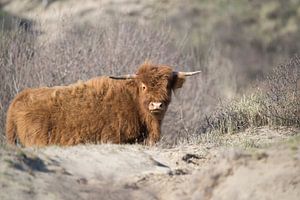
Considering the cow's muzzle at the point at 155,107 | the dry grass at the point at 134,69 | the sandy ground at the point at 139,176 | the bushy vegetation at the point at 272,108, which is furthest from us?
the dry grass at the point at 134,69

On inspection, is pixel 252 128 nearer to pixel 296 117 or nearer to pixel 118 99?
pixel 296 117

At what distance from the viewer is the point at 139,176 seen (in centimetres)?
952

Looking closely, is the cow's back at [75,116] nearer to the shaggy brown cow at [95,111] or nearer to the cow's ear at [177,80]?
the shaggy brown cow at [95,111]

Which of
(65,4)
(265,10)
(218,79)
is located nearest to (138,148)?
(218,79)

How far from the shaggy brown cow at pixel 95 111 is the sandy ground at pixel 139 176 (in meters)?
2.23

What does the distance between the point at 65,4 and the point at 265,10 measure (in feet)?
47.5

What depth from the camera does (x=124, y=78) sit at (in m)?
13.1

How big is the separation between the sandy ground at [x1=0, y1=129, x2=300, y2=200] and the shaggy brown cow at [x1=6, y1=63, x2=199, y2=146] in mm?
2229

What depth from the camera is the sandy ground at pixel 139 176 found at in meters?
8.48

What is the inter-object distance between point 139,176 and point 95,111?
3.31 meters

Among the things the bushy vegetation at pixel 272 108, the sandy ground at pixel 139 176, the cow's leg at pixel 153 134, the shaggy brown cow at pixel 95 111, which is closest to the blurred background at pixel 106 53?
the bushy vegetation at pixel 272 108

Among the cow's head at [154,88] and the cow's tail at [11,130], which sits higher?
the cow's head at [154,88]

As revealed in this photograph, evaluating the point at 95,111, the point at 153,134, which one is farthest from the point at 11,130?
the point at 153,134

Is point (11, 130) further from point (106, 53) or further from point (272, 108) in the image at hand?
point (106, 53)
